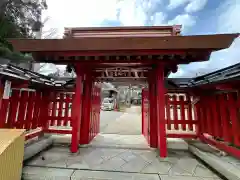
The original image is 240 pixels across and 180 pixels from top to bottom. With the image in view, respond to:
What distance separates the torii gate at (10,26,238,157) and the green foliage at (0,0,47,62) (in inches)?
315

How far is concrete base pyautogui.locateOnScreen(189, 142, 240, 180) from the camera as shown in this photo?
89.9 inches

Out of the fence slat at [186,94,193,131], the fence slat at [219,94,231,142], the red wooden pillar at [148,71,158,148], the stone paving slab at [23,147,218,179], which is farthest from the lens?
the fence slat at [186,94,193,131]

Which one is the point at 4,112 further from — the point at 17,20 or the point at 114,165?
the point at 17,20

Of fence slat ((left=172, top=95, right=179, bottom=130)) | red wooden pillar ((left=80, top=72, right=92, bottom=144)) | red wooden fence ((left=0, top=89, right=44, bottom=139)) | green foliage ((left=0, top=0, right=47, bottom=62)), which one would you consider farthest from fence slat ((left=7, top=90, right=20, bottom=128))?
green foliage ((left=0, top=0, right=47, bottom=62))

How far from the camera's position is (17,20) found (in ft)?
34.1

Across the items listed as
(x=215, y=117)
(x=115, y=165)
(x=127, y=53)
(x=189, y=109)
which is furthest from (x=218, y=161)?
(x=127, y=53)

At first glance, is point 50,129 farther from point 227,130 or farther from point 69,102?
point 227,130

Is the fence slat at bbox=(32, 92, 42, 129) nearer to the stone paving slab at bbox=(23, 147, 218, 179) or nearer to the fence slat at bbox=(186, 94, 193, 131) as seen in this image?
the stone paving slab at bbox=(23, 147, 218, 179)

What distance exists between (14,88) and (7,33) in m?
8.91

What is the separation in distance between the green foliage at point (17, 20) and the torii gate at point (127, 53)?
315 inches

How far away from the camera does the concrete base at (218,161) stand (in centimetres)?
228

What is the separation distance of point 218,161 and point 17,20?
13.6 meters

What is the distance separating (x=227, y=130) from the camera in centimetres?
298

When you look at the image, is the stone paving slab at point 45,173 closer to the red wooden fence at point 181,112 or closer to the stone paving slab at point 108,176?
the stone paving slab at point 108,176
